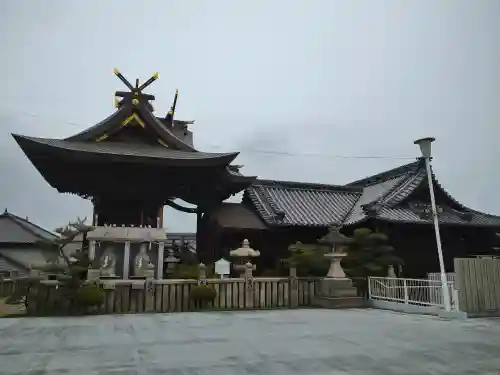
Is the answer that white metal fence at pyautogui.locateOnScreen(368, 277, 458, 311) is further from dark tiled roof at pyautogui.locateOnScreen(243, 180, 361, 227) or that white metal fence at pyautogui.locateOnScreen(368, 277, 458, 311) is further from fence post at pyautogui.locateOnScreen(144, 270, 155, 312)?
fence post at pyautogui.locateOnScreen(144, 270, 155, 312)

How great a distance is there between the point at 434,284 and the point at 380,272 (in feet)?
11.4

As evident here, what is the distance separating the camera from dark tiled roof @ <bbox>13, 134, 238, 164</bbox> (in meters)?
14.9

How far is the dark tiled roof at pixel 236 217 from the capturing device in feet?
57.9

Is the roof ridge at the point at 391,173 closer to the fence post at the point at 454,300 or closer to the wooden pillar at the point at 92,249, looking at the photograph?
the fence post at the point at 454,300

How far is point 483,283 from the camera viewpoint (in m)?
11.6

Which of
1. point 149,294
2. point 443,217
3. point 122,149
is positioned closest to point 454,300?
point 443,217

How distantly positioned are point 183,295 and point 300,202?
33.2 feet

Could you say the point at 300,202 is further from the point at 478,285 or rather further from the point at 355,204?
the point at 478,285

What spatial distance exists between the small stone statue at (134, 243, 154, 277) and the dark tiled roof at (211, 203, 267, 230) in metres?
3.91

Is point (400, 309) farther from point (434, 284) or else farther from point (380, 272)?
point (380, 272)

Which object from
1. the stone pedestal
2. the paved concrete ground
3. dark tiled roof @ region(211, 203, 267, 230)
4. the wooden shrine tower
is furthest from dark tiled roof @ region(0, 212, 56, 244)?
the paved concrete ground

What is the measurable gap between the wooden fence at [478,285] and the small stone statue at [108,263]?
430 inches

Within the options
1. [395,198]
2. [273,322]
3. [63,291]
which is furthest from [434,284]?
[63,291]

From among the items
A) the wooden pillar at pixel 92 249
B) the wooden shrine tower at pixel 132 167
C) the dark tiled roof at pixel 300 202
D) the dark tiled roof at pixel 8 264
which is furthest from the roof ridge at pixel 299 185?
the dark tiled roof at pixel 8 264
